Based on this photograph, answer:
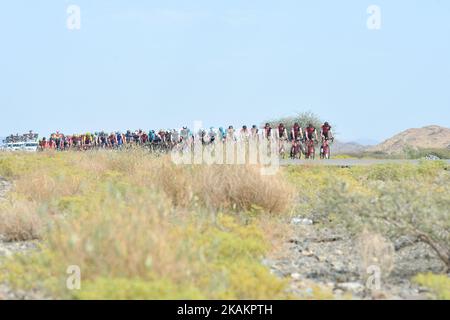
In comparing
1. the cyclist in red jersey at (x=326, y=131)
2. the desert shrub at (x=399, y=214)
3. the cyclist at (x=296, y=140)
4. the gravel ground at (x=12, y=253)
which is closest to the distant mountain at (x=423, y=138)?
the cyclist at (x=296, y=140)

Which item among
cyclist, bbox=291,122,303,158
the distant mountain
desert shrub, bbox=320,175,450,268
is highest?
cyclist, bbox=291,122,303,158

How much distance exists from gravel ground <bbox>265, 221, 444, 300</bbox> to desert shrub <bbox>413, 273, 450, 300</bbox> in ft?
0.41

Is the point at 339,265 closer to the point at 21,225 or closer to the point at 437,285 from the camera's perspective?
the point at 437,285

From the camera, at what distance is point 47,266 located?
331 inches

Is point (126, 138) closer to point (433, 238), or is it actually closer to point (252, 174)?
point (252, 174)

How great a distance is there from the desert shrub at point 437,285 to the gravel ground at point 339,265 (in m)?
0.13

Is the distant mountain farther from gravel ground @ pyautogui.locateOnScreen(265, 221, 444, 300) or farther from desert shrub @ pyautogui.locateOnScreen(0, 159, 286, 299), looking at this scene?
desert shrub @ pyautogui.locateOnScreen(0, 159, 286, 299)

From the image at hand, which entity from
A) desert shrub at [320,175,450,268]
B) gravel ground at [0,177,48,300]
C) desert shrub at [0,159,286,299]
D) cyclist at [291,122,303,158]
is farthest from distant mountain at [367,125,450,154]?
desert shrub at [0,159,286,299]

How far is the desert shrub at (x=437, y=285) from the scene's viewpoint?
→ 8.15m

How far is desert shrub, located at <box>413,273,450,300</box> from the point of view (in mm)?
8148

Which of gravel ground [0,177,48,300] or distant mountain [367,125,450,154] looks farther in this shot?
distant mountain [367,125,450,154]

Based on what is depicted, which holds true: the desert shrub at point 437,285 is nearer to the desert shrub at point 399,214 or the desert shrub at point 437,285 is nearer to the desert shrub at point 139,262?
the desert shrub at point 399,214

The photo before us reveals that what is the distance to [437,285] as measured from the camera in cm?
832
